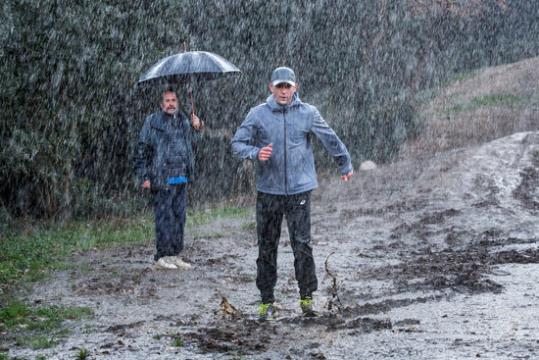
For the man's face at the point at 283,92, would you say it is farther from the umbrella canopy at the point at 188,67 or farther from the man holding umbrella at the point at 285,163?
the umbrella canopy at the point at 188,67

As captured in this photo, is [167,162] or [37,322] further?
[167,162]

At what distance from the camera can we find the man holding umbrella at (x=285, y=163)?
7.29 metres

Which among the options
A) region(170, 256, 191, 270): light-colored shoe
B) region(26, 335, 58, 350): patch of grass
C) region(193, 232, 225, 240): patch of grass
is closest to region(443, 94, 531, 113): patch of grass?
region(193, 232, 225, 240): patch of grass

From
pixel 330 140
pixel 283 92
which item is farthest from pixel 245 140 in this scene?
pixel 330 140

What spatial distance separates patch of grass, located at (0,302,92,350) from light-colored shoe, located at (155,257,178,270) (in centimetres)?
195

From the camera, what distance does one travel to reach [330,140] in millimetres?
7488

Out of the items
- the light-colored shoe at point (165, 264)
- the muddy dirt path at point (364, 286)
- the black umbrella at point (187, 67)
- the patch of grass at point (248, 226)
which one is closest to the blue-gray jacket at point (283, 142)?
the muddy dirt path at point (364, 286)

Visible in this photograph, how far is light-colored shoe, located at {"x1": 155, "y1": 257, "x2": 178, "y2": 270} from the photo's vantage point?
10008 mm

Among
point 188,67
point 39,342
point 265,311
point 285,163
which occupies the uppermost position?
point 188,67

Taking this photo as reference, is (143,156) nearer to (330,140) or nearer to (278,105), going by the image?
(278,105)

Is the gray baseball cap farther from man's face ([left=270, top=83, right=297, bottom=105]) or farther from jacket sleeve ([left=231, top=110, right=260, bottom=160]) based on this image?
jacket sleeve ([left=231, top=110, right=260, bottom=160])

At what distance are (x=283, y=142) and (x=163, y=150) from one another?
8.75ft

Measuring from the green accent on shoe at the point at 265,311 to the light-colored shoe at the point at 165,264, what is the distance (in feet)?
9.38

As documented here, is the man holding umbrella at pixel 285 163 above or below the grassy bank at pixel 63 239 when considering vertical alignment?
above
